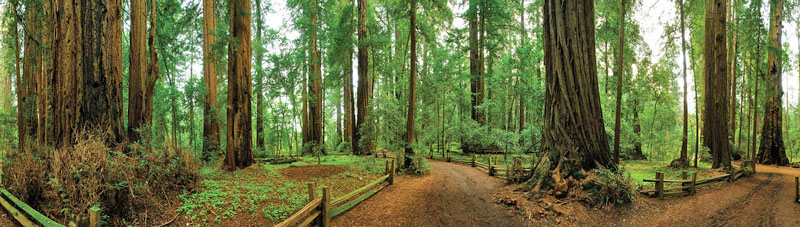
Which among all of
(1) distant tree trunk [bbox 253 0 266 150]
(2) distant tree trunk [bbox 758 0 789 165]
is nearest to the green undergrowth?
(1) distant tree trunk [bbox 253 0 266 150]

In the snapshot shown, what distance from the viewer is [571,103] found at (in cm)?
661

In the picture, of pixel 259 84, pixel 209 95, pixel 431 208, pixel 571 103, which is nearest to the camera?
pixel 431 208

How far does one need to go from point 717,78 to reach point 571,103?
8352mm

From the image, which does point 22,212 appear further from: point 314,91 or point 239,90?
point 314,91

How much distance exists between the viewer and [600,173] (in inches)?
241

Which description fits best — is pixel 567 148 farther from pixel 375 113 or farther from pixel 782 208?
pixel 375 113

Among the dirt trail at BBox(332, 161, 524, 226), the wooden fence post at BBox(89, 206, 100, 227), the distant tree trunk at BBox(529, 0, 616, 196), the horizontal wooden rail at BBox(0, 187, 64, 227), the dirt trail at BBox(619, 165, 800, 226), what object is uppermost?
the distant tree trunk at BBox(529, 0, 616, 196)

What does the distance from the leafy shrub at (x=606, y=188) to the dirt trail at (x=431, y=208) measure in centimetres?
159

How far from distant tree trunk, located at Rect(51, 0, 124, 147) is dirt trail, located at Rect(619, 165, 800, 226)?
9.37 metres

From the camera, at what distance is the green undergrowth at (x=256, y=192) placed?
4766 millimetres

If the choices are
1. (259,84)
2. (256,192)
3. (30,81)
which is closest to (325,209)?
(256,192)

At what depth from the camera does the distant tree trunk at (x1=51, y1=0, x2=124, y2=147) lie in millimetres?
5016

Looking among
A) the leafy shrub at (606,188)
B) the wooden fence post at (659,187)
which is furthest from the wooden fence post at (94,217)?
the wooden fence post at (659,187)

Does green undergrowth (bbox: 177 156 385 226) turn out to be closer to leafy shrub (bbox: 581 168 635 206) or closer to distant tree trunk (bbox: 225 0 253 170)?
distant tree trunk (bbox: 225 0 253 170)
